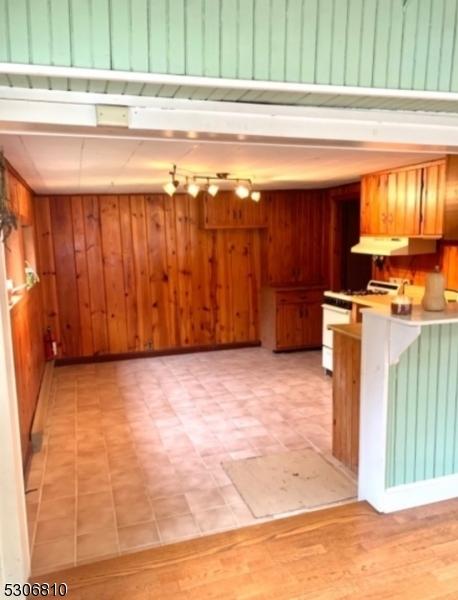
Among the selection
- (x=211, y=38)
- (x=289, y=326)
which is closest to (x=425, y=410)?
(x=211, y=38)

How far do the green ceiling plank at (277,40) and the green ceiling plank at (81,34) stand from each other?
1.95ft

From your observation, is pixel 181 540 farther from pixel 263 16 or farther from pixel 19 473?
pixel 263 16

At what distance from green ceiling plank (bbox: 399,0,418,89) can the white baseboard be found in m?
2.04

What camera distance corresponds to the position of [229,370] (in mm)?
5633

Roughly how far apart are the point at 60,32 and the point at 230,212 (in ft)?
15.7

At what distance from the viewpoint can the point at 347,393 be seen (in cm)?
317

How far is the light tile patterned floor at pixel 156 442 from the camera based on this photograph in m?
2.61

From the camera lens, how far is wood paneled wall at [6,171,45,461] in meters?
3.37

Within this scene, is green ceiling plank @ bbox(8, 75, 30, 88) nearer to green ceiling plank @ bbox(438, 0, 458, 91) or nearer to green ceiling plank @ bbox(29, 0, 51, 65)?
green ceiling plank @ bbox(29, 0, 51, 65)

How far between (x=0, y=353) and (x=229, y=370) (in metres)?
3.89

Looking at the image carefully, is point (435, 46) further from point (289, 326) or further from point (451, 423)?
point (289, 326)

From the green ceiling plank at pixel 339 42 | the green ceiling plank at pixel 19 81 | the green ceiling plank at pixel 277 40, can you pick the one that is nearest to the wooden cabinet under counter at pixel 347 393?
the green ceiling plank at pixel 339 42

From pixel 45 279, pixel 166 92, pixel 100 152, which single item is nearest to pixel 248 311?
pixel 45 279

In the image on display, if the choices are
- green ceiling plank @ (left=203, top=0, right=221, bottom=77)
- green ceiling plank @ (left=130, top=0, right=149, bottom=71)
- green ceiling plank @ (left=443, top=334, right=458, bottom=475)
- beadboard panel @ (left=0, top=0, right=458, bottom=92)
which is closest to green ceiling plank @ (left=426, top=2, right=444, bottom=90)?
beadboard panel @ (left=0, top=0, right=458, bottom=92)
